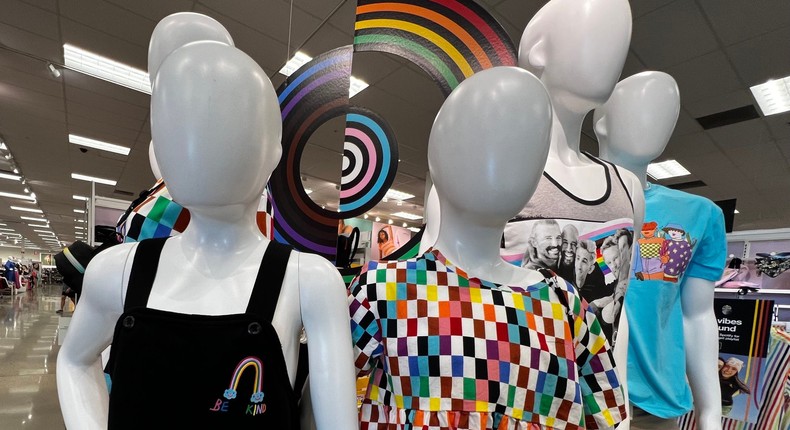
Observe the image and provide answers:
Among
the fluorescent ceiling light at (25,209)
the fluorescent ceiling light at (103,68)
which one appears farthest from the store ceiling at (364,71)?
the fluorescent ceiling light at (25,209)

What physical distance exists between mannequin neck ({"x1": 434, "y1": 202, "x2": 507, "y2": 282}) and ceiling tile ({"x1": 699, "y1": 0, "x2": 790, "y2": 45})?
3.32 meters

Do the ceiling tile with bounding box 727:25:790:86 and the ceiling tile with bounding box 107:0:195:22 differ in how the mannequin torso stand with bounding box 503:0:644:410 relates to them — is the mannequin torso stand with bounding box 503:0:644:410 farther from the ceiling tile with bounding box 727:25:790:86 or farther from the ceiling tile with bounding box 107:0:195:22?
the ceiling tile with bounding box 727:25:790:86

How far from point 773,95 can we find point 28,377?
27.2 ft

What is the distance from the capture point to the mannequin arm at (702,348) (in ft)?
4.01

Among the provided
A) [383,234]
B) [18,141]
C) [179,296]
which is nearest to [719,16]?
[383,234]

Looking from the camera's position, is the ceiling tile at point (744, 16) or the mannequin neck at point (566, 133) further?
the ceiling tile at point (744, 16)

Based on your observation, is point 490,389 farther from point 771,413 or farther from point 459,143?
point 771,413

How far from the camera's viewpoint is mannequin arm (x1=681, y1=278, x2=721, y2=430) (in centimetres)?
122

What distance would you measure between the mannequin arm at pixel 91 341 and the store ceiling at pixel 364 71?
1300 mm

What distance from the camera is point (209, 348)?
60cm

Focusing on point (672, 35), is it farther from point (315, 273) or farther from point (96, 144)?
point (96, 144)

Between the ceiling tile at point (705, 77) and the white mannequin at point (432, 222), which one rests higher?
the ceiling tile at point (705, 77)

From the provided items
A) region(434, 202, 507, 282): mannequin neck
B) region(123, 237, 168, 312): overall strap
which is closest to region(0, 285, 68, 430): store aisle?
region(123, 237, 168, 312): overall strap

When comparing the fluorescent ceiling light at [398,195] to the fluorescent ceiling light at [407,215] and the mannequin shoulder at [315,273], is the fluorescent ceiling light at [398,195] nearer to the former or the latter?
the fluorescent ceiling light at [407,215]
